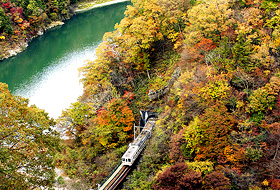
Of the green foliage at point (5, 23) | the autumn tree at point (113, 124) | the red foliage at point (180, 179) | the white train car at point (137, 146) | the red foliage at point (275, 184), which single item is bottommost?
the white train car at point (137, 146)

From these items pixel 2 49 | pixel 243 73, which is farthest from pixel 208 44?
pixel 2 49

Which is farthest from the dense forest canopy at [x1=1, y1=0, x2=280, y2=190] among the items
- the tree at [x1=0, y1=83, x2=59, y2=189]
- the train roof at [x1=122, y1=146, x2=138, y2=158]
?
the tree at [x1=0, y1=83, x2=59, y2=189]

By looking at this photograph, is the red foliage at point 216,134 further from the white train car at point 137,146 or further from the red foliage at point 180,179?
the white train car at point 137,146

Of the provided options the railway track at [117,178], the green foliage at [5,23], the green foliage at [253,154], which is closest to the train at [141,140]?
the railway track at [117,178]

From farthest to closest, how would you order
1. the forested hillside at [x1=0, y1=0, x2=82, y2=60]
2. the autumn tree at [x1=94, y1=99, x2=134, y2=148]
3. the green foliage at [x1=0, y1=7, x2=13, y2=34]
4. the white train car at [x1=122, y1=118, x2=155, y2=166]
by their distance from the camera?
the forested hillside at [x1=0, y1=0, x2=82, y2=60], the green foliage at [x1=0, y1=7, x2=13, y2=34], the autumn tree at [x1=94, y1=99, x2=134, y2=148], the white train car at [x1=122, y1=118, x2=155, y2=166]

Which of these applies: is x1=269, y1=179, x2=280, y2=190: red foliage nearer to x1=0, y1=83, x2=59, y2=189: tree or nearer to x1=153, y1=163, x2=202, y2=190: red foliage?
x1=153, y1=163, x2=202, y2=190: red foliage

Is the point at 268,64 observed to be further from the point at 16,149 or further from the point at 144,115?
the point at 16,149
